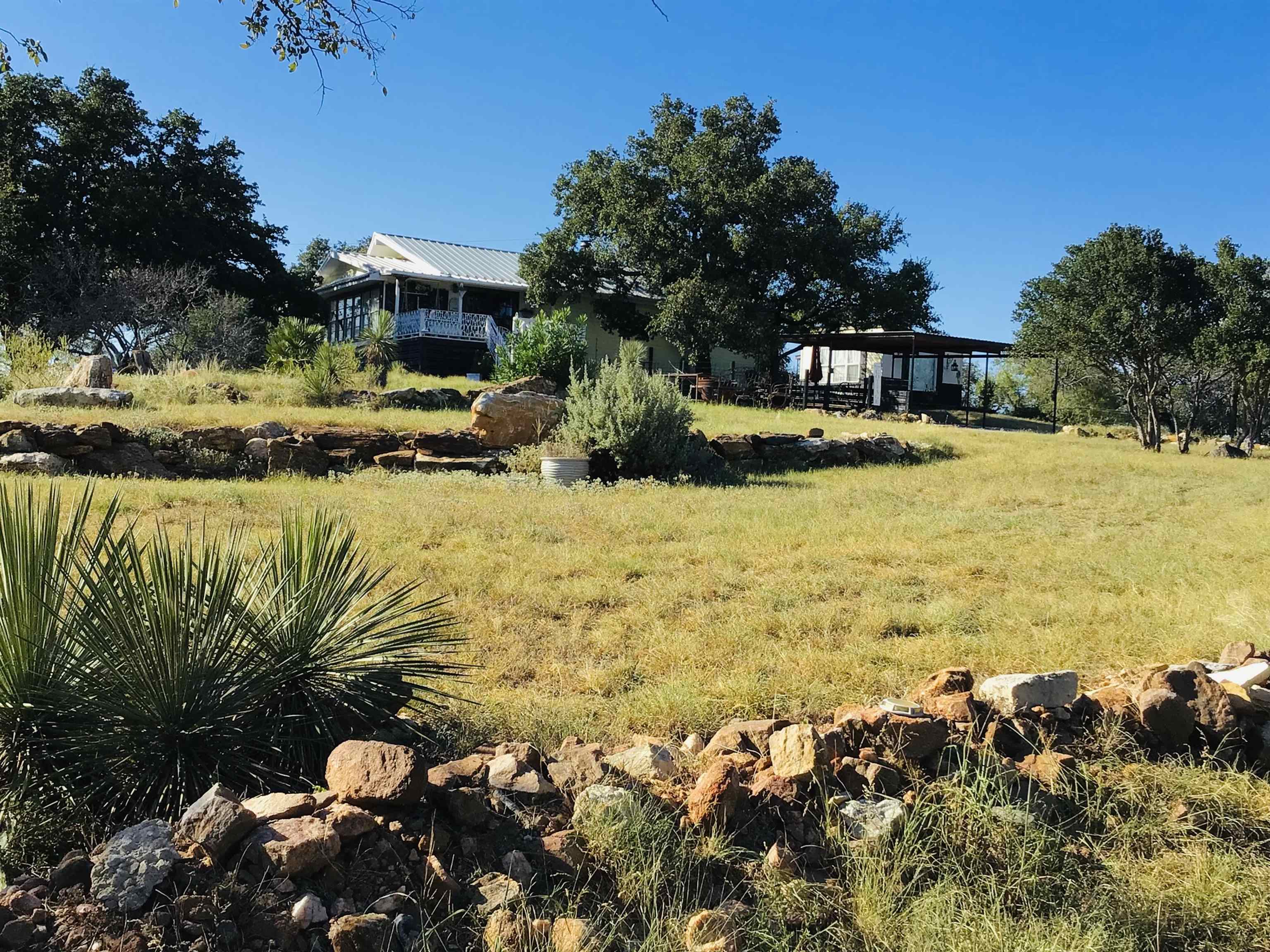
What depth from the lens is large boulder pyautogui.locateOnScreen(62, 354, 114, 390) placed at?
1409cm

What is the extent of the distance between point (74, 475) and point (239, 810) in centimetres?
888

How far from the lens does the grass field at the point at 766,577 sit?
4.15 meters

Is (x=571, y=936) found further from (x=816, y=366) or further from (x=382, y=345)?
(x=816, y=366)

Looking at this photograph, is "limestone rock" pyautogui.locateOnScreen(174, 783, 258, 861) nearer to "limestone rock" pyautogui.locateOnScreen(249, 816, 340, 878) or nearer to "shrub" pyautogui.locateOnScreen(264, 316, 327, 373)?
"limestone rock" pyautogui.locateOnScreen(249, 816, 340, 878)

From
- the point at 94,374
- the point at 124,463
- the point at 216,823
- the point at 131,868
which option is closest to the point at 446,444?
the point at 124,463

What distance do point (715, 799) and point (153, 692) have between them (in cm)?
161

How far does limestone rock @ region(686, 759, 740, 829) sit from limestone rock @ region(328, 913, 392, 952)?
0.97 meters

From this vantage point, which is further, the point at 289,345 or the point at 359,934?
the point at 289,345

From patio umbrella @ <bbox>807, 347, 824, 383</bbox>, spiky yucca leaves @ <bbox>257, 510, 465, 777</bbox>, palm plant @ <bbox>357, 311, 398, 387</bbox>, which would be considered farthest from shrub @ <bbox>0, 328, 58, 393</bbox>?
patio umbrella @ <bbox>807, 347, 824, 383</bbox>

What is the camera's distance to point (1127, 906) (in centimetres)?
247

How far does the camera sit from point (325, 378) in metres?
15.0

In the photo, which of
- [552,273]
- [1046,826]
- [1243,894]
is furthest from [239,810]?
[552,273]

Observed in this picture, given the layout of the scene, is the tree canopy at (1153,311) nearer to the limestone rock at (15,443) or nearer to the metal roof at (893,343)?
the metal roof at (893,343)

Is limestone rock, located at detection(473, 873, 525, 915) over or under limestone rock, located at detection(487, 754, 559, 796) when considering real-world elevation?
under
